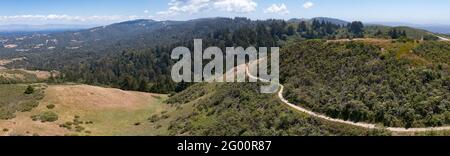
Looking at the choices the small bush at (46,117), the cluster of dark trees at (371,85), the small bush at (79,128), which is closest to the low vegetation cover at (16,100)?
the small bush at (46,117)

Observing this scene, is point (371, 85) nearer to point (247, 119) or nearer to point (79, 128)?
point (247, 119)

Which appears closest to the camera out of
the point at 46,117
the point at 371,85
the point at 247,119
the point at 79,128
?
the point at 371,85

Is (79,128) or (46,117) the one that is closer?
(79,128)

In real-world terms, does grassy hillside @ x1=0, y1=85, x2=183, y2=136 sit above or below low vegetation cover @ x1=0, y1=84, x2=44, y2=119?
below

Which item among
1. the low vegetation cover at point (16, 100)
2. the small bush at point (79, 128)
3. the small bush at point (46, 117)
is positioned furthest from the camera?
the low vegetation cover at point (16, 100)

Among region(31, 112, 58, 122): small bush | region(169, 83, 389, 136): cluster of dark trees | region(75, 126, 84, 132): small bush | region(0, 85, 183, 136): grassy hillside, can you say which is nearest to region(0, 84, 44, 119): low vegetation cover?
region(0, 85, 183, 136): grassy hillside

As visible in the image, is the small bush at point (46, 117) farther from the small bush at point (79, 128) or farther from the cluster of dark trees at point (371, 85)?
the cluster of dark trees at point (371, 85)

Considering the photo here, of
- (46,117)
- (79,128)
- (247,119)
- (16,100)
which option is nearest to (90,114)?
(46,117)

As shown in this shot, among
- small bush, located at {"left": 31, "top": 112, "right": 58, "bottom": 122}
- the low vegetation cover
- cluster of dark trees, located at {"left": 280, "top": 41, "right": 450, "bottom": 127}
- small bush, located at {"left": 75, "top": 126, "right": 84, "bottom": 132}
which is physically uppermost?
cluster of dark trees, located at {"left": 280, "top": 41, "right": 450, "bottom": 127}

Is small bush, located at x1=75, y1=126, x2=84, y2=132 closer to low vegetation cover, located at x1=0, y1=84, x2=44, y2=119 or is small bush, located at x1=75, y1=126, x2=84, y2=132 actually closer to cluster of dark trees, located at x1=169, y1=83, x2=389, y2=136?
low vegetation cover, located at x1=0, y1=84, x2=44, y2=119
